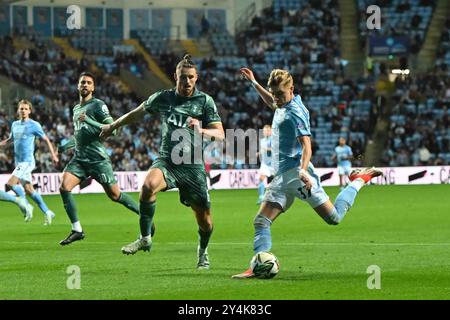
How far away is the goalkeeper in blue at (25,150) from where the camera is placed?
73.7 ft

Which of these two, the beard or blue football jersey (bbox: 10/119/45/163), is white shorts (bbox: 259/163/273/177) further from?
the beard

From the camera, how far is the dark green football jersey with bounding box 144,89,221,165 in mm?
13664

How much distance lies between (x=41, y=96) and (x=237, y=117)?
8.38m

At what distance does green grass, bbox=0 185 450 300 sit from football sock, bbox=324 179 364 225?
623 mm

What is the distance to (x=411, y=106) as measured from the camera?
1944 inches

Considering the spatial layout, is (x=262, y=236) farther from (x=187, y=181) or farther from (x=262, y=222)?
(x=187, y=181)

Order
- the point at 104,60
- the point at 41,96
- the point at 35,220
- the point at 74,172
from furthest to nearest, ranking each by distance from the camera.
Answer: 1. the point at 104,60
2. the point at 41,96
3. the point at 35,220
4. the point at 74,172

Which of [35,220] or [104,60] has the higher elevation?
[104,60]

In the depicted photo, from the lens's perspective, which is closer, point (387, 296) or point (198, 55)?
point (387, 296)

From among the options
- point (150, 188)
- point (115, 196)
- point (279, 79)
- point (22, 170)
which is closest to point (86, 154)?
point (115, 196)

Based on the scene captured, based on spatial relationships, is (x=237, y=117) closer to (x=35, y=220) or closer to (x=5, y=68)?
(x=5, y=68)

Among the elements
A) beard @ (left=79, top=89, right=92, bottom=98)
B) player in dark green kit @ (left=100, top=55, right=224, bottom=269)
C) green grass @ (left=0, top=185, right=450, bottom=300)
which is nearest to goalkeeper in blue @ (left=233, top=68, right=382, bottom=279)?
green grass @ (left=0, top=185, right=450, bottom=300)

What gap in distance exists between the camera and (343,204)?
1384 centimetres
